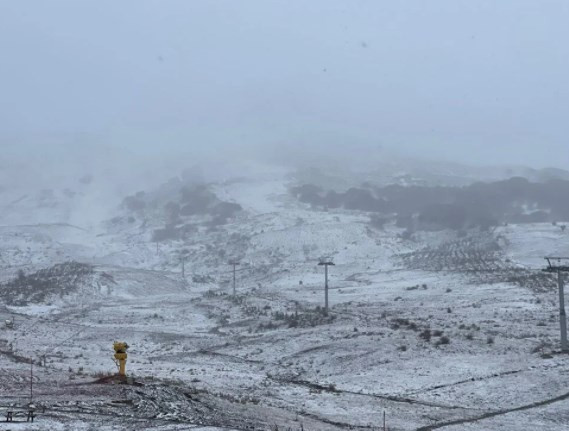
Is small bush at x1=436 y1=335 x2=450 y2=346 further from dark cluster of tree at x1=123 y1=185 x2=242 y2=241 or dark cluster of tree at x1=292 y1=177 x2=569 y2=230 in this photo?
dark cluster of tree at x1=123 y1=185 x2=242 y2=241

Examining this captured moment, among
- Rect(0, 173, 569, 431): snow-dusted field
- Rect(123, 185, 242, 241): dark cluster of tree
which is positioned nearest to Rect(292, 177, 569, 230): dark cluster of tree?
Rect(123, 185, 242, 241): dark cluster of tree

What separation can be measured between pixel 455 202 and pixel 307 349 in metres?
93.7

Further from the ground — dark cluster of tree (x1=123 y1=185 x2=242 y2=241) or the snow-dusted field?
dark cluster of tree (x1=123 y1=185 x2=242 y2=241)

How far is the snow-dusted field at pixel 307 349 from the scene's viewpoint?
51.2 ft

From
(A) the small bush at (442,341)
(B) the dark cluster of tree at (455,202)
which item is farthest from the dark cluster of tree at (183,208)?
(A) the small bush at (442,341)

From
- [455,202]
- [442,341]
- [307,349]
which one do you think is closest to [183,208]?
[455,202]

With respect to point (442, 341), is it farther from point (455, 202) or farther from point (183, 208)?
point (183, 208)

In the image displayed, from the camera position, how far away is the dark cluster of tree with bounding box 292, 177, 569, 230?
352ft

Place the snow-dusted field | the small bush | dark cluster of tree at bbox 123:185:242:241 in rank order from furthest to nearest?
dark cluster of tree at bbox 123:185:242:241, the small bush, the snow-dusted field

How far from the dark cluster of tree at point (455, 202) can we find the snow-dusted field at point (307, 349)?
20.1 m

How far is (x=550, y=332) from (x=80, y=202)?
128235 mm

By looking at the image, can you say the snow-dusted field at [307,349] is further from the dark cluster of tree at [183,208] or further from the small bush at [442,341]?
the dark cluster of tree at [183,208]

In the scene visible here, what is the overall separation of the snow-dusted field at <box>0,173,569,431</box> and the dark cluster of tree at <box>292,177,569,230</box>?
2011 cm

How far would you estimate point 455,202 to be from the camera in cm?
11719
